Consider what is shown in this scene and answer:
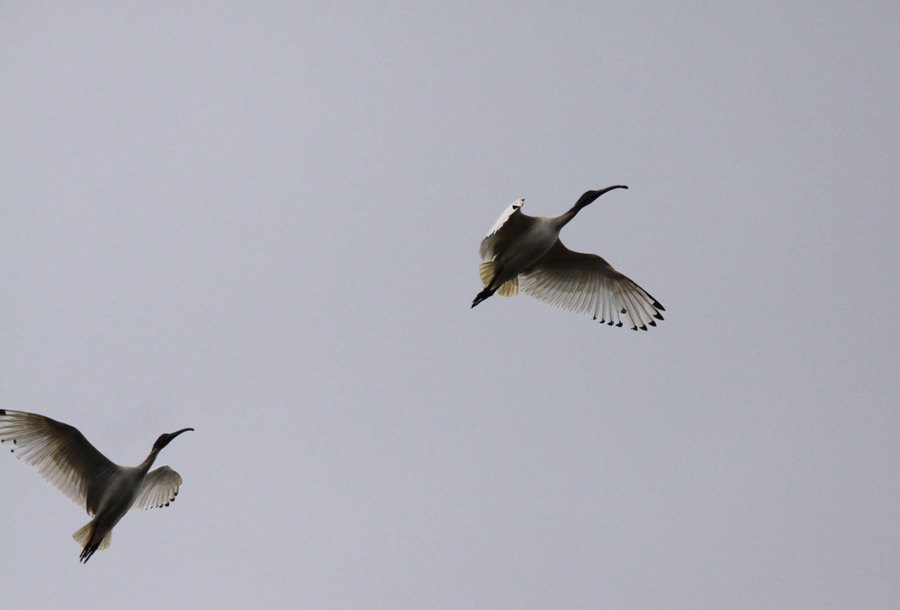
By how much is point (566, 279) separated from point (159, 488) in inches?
334

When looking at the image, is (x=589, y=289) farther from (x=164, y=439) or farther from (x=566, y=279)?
(x=164, y=439)

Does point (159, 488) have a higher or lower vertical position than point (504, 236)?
lower

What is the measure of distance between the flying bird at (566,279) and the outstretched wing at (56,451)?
6844 mm

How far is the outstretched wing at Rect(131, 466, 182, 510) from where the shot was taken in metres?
17.6

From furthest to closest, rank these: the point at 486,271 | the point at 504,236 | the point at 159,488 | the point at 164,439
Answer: the point at 159,488 < the point at 164,439 < the point at 486,271 < the point at 504,236

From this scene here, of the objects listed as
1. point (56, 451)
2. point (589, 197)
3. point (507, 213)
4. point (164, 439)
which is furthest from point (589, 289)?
point (56, 451)

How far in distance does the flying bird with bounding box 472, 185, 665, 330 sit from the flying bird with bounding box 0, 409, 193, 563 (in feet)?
21.6

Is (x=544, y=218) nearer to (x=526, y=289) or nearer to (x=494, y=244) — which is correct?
(x=494, y=244)

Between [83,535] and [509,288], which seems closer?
[83,535]

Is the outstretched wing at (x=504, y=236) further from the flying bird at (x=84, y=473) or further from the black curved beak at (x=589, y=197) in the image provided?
the flying bird at (x=84, y=473)

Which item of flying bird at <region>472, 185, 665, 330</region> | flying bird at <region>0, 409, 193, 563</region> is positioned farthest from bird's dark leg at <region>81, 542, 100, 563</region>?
flying bird at <region>472, 185, 665, 330</region>

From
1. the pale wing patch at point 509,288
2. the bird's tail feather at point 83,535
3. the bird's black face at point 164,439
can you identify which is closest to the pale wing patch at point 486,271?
the pale wing patch at point 509,288

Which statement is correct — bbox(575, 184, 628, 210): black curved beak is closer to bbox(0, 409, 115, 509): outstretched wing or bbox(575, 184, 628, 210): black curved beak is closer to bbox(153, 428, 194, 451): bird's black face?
bbox(153, 428, 194, 451): bird's black face

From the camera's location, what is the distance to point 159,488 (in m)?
17.9
